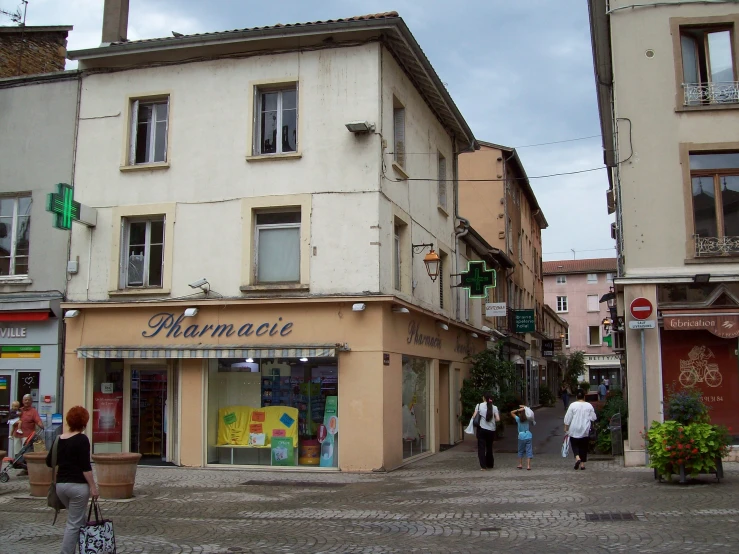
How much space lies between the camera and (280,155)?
634 inches

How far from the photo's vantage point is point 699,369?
15312 millimetres

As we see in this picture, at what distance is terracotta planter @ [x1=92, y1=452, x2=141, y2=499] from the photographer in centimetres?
1214

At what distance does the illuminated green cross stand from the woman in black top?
9551 mm

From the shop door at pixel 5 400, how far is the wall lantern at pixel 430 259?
31.8ft

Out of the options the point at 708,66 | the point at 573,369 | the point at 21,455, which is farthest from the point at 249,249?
the point at 573,369

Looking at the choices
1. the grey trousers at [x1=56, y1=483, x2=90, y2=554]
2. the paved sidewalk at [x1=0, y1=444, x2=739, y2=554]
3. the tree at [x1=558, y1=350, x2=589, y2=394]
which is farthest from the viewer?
the tree at [x1=558, y1=350, x2=589, y2=394]

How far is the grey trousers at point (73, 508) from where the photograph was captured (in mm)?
7457

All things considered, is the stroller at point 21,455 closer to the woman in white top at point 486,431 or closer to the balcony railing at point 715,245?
the woman in white top at point 486,431

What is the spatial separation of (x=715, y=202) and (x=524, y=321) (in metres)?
17.4

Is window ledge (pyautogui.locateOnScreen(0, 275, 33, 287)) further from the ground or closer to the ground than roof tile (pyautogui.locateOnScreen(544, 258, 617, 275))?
closer to the ground

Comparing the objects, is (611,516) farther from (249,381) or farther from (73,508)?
(249,381)

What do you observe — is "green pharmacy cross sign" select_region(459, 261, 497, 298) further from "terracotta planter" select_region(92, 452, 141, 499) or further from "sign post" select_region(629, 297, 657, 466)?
"terracotta planter" select_region(92, 452, 141, 499)

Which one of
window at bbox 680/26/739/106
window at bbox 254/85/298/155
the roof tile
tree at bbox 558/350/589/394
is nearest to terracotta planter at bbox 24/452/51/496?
window at bbox 254/85/298/155

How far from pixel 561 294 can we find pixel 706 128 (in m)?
55.7
